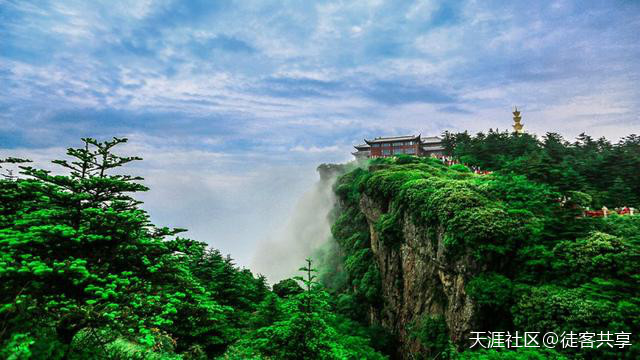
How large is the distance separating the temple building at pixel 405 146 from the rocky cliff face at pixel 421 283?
1377 inches

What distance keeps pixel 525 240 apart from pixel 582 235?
199 cm

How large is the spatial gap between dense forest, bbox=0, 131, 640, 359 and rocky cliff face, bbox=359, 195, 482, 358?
20 cm

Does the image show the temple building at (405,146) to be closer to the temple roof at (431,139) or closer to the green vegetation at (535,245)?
the temple roof at (431,139)

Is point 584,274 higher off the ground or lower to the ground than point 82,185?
lower

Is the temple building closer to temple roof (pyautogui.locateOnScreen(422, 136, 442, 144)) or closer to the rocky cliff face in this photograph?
temple roof (pyautogui.locateOnScreen(422, 136, 442, 144))

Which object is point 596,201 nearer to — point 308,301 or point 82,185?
point 308,301

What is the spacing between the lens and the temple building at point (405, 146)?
193 ft

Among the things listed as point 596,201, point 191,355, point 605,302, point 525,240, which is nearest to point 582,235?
point 525,240

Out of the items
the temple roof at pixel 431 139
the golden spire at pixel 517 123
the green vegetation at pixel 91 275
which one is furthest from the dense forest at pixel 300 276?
the temple roof at pixel 431 139

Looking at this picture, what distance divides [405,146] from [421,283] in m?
43.9

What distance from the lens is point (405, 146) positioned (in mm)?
59312

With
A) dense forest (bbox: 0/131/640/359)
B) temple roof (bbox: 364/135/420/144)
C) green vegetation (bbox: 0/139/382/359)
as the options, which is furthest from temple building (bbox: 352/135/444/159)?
green vegetation (bbox: 0/139/382/359)

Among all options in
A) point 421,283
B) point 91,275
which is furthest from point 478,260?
point 91,275

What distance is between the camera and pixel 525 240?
42.8ft
